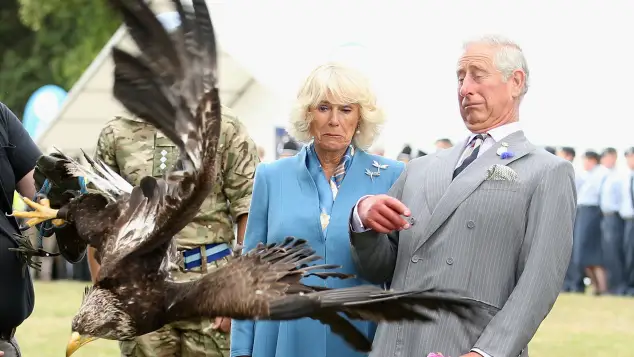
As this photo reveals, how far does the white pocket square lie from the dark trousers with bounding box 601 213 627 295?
562 inches

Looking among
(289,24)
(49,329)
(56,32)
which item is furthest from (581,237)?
(56,32)

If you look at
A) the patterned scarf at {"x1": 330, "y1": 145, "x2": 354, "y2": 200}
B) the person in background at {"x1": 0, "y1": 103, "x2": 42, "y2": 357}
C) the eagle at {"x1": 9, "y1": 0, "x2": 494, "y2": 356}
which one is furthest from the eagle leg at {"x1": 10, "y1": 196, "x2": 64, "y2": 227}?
the patterned scarf at {"x1": 330, "y1": 145, "x2": 354, "y2": 200}

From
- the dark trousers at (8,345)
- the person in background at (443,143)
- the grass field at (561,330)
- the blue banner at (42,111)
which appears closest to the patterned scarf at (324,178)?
the dark trousers at (8,345)

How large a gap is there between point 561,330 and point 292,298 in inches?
369

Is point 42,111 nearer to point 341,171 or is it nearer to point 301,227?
point 341,171

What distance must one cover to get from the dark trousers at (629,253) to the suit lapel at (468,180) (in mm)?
14176

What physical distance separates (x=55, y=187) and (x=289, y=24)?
13757 mm

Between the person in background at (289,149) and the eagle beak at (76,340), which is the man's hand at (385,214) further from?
the person in background at (289,149)

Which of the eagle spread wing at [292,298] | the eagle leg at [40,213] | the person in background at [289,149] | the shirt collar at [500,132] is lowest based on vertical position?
the person in background at [289,149]

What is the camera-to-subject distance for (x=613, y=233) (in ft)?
58.7

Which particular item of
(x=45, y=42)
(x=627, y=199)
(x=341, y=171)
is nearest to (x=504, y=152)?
(x=341, y=171)

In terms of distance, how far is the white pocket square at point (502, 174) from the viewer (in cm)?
Result: 413

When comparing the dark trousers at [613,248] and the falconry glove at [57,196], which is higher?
the falconry glove at [57,196]

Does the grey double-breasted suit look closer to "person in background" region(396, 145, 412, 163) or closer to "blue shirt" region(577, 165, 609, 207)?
"person in background" region(396, 145, 412, 163)
